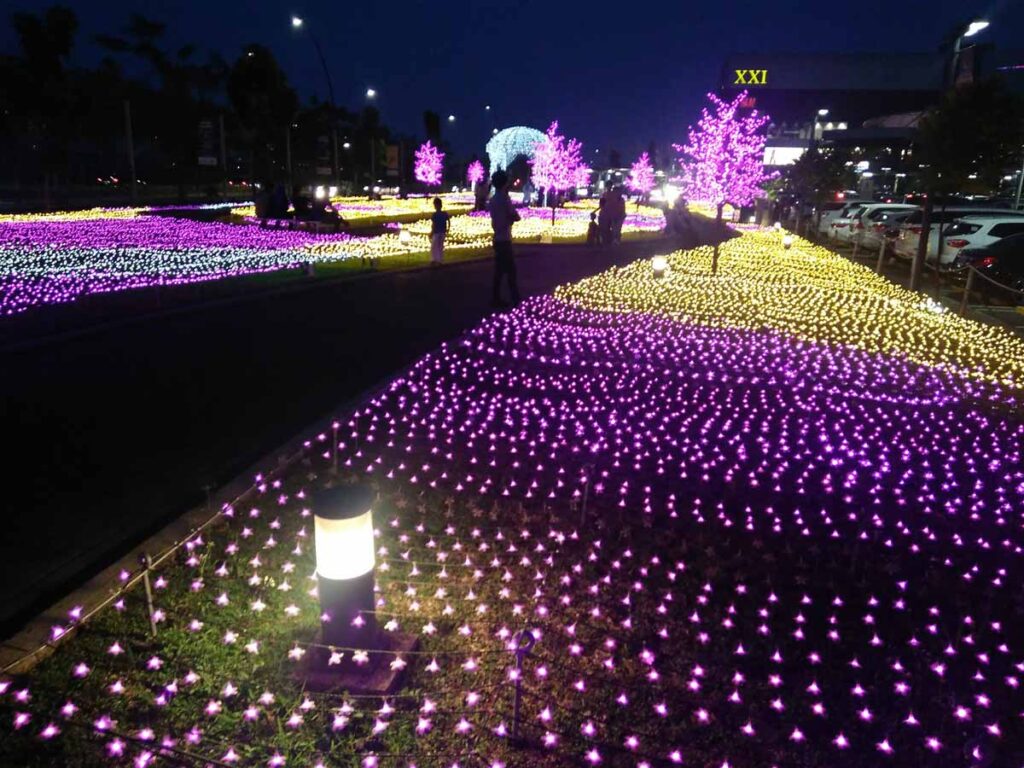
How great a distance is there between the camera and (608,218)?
2359 cm

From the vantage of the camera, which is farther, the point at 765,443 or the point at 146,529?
the point at 765,443

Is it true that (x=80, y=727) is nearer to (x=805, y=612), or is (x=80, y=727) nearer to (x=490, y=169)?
(x=805, y=612)

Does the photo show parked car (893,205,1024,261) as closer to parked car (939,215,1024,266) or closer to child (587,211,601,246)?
parked car (939,215,1024,266)

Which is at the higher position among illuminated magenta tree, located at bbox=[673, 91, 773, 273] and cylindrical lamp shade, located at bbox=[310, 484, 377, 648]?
illuminated magenta tree, located at bbox=[673, 91, 773, 273]

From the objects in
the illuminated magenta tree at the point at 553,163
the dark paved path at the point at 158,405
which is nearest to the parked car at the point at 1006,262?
the dark paved path at the point at 158,405

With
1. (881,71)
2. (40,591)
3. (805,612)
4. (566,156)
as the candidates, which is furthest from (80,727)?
(881,71)

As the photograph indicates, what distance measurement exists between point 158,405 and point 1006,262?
619 inches

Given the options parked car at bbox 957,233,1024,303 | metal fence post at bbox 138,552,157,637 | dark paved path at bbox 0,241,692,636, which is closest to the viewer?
metal fence post at bbox 138,552,157,637

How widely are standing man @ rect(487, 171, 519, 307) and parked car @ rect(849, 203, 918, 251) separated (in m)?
15.9

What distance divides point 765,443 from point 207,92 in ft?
172

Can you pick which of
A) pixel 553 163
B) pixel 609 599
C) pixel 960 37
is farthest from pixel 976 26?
pixel 553 163

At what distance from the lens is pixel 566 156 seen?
4738 cm

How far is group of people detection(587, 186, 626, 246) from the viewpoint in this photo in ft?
77.5

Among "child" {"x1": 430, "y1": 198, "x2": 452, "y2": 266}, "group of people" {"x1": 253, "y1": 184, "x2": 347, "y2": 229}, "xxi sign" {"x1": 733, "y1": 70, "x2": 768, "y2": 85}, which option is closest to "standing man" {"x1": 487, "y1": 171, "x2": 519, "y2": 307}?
"child" {"x1": 430, "y1": 198, "x2": 452, "y2": 266}
